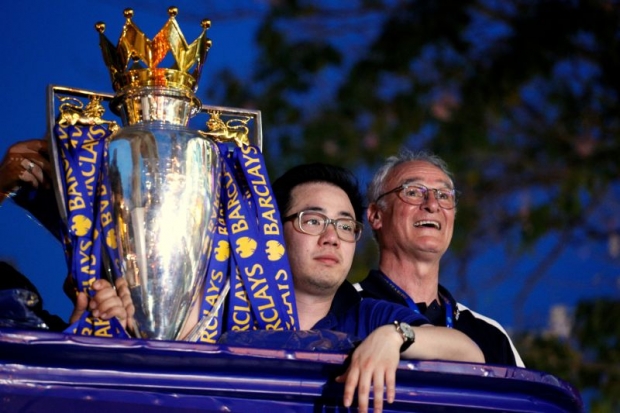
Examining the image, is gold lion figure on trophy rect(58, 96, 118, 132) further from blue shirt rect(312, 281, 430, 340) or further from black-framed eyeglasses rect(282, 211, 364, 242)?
blue shirt rect(312, 281, 430, 340)

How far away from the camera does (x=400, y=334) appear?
175cm

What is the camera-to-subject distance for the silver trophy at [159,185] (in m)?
1.78

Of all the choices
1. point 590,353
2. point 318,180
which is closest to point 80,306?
point 318,180

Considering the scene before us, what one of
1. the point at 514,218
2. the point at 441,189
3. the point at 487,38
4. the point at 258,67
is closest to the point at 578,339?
the point at 514,218

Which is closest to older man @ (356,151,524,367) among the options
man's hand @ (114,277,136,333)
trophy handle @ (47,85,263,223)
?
trophy handle @ (47,85,263,223)

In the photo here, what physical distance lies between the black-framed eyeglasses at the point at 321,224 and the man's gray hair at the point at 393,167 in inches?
26.0

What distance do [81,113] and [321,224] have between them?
555 millimetres

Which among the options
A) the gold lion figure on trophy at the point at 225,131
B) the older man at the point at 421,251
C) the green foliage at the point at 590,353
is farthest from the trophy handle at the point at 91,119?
the green foliage at the point at 590,353

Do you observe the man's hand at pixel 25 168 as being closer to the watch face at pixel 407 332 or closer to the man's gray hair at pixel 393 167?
the watch face at pixel 407 332

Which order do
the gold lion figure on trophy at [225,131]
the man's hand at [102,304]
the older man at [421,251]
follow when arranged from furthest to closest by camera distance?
the older man at [421,251] → the gold lion figure on trophy at [225,131] → the man's hand at [102,304]

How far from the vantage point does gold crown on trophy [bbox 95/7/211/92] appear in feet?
6.37

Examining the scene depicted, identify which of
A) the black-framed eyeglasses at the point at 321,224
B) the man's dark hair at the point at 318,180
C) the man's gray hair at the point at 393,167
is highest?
the man's gray hair at the point at 393,167

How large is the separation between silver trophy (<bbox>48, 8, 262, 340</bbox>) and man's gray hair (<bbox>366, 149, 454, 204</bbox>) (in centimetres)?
111

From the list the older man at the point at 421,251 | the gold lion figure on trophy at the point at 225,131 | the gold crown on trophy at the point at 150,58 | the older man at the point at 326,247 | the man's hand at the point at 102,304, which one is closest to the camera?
the man's hand at the point at 102,304
